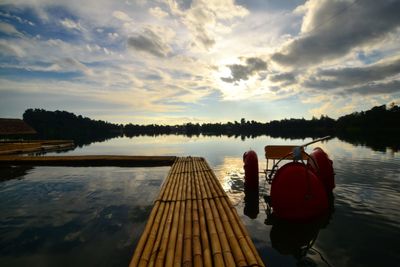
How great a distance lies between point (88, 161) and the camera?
105 ft

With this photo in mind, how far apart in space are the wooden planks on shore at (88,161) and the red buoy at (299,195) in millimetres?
22715

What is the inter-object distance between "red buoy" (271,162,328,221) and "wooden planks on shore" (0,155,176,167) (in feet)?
74.5

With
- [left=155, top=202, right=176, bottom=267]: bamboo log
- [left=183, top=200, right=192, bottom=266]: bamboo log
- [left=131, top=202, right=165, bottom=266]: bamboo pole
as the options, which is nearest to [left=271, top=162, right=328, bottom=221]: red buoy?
[left=183, top=200, right=192, bottom=266]: bamboo log

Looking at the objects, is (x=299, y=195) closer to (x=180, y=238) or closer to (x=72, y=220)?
(x=180, y=238)

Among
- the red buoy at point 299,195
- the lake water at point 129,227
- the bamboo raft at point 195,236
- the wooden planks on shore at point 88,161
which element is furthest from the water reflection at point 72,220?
the wooden planks on shore at point 88,161

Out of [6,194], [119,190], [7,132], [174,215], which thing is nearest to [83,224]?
[174,215]

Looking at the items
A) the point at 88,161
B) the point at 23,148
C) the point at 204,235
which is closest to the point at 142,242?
the point at 204,235

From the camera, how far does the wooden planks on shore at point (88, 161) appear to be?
31.0 meters

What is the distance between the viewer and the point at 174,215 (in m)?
9.48

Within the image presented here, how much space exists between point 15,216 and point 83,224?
444cm

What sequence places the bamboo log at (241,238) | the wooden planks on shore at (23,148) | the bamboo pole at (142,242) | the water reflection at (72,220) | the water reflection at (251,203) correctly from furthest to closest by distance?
the wooden planks on shore at (23,148)
the water reflection at (251,203)
the water reflection at (72,220)
the bamboo pole at (142,242)
the bamboo log at (241,238)

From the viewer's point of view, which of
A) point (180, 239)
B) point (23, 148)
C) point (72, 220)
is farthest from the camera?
point (23, 148)

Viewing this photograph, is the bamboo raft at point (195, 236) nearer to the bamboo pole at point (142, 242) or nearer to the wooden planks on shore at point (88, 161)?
the bamboo pole at point (142, 242)

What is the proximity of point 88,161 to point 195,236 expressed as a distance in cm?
2905
